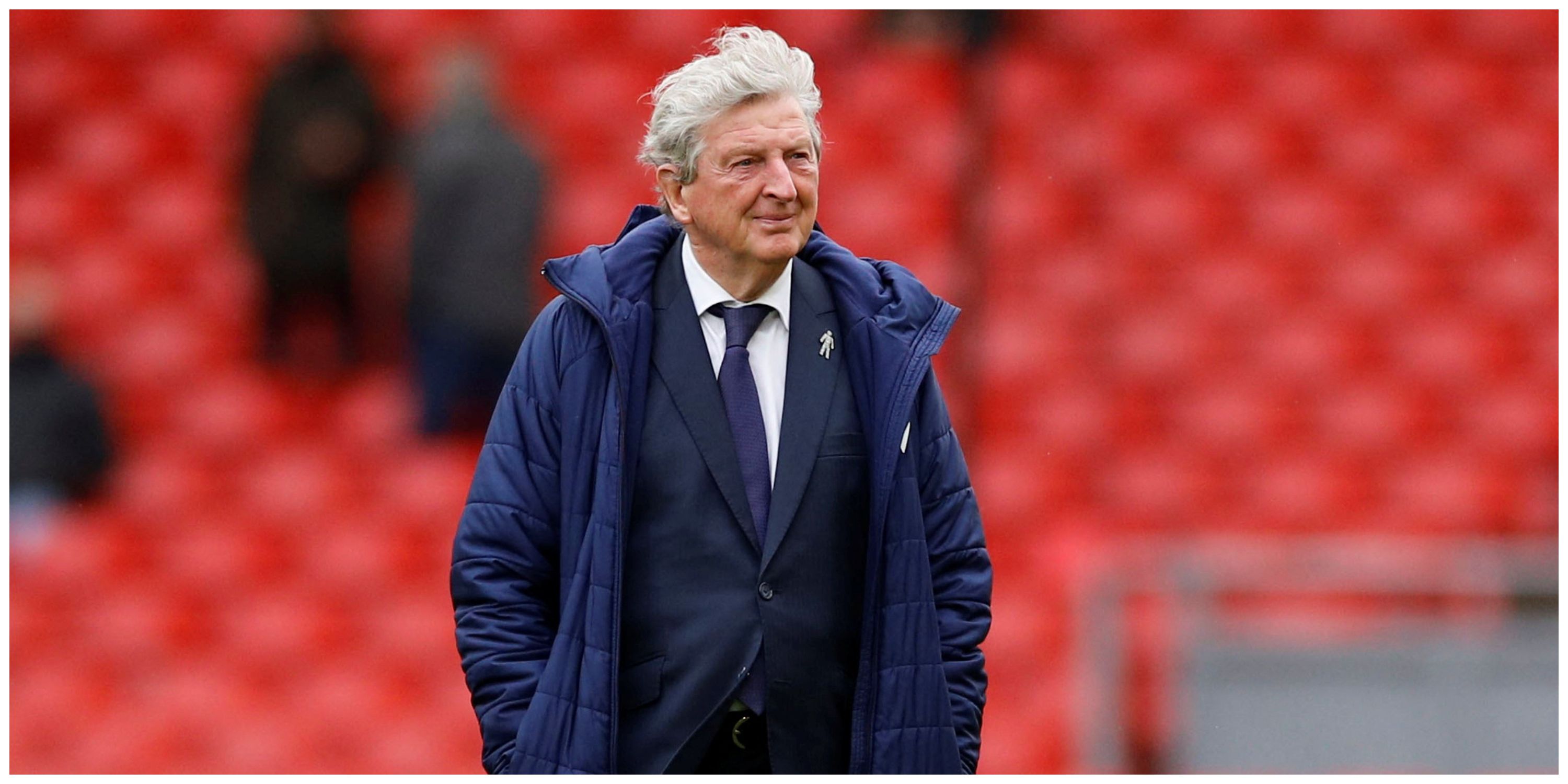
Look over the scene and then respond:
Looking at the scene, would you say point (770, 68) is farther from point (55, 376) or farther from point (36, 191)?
point (36, 191)

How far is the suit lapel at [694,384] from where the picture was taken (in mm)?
1938

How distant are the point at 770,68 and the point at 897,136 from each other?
4819 millimetres

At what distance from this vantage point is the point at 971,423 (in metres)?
6.00

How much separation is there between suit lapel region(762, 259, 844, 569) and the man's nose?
0.46ft

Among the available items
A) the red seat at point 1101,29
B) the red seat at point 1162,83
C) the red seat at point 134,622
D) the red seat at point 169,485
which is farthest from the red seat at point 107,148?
the red seat at point 1162,83

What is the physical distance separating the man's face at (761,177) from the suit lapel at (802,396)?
0.28 ft

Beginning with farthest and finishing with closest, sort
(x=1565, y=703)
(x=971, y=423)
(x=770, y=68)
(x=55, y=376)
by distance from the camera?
(x=971, y=423)
(x=55, y=376)
(x=1565, y=703)
(x=770, y=68)

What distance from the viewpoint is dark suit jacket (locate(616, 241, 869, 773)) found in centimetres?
193

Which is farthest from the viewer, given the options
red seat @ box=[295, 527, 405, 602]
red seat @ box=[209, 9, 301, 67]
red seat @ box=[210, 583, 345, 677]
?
red seat @ box=[209, 9, 301, 67]

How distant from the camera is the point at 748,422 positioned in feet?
6.47

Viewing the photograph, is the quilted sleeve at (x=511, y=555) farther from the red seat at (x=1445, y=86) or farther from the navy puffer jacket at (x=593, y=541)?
the red seat at (x=1445, y=86)

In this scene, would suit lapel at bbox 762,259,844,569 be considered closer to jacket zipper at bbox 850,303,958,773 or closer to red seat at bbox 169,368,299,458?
jacket zipper at bbox 850,303,958,773

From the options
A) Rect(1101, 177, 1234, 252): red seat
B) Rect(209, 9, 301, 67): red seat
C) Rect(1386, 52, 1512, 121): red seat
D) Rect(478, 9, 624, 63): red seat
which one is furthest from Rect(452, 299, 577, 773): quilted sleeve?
Rect(1386, 52, 1512, 121): red seat

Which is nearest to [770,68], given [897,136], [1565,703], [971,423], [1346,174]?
[1565,703]
